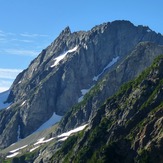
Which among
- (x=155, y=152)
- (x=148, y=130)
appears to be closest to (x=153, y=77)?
(x=148, y=130)

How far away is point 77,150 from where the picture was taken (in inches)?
7387

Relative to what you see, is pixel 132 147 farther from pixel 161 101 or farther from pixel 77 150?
pixel 77 150

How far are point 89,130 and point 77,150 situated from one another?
10527 mm

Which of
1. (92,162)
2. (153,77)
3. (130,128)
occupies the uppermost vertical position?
(153,77)

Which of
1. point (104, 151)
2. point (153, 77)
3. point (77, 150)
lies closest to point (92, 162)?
point (104, 151)

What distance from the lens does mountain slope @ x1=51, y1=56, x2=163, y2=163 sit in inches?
5502

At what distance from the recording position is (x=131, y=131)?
525 ft

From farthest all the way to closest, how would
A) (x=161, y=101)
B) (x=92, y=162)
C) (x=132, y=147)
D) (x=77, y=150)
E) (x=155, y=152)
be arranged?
(x=77, y=150) → (x=161, y=101) → (x=92, y=162) → (x=132, y=147) → (x=155, y=152)

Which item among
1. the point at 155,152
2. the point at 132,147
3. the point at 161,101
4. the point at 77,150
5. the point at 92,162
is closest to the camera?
the point at 155,152

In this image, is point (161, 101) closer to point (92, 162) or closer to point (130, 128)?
point (130, 128)

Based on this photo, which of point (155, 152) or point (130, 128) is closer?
point (155, 152)

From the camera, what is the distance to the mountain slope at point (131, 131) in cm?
13975

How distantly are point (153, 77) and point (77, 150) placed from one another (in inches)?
1686

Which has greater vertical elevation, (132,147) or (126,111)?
(126,111)
